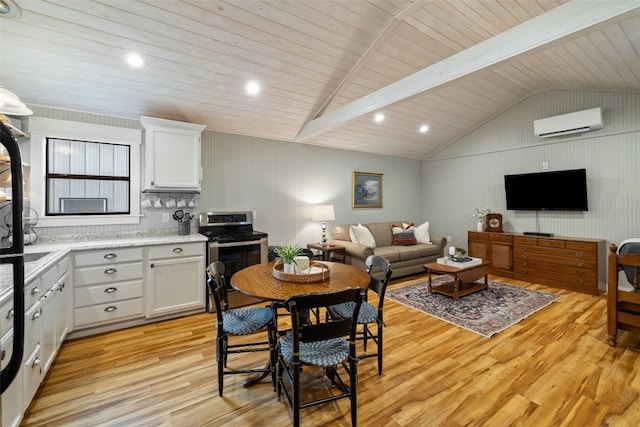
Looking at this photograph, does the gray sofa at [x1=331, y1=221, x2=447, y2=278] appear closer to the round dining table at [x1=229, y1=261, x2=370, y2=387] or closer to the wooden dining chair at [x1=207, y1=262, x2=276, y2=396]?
the round dining table at [x1=229, y1=261, x2=370, y2=387]

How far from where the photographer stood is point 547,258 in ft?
15.2

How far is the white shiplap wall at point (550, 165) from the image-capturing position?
4195 mm

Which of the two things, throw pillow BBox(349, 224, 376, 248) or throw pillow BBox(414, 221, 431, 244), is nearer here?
throw pillow BBox(349, 224, 376, 248)

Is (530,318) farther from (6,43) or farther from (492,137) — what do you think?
(6,43)

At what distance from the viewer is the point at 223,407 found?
197cm

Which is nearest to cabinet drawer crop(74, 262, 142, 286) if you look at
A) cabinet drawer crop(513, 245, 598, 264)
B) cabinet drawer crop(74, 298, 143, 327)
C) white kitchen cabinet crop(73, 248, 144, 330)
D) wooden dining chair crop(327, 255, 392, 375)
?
white kitchen cabinet crop(73, 248, 144, 330)

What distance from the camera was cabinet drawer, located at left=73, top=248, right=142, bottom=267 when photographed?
2.82 metres

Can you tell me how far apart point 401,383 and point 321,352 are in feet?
2.71

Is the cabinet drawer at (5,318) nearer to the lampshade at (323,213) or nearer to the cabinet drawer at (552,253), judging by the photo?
the lampshade at (323,213)

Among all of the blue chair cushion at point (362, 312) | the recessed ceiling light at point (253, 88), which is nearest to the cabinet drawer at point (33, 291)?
the blue chair cushion at point (362, 312)

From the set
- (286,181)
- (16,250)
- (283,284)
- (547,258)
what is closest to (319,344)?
(283,284)

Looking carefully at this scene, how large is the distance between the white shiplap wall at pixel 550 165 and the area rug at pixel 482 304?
1.46 m

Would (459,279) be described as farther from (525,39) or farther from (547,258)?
(525,39)

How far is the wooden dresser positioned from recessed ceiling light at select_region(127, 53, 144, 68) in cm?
567
